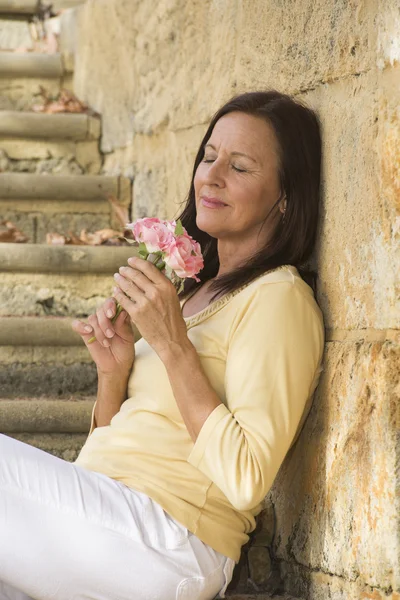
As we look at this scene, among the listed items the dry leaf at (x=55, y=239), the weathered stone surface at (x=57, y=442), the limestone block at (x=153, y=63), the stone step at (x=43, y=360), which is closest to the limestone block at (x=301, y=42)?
the limestone block at (x=153, y=63)

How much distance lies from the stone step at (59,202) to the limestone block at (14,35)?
170 cm

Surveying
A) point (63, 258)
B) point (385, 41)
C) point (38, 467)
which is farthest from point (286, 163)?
point (63, 258)

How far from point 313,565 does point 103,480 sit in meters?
0.55

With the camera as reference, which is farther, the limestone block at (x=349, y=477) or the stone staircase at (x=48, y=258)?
the stone staircase at (x=48, y=258)

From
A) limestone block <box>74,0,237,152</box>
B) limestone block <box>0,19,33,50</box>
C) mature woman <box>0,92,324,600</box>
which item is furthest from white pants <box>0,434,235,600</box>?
limestone block <box>0,19,33,50</box>

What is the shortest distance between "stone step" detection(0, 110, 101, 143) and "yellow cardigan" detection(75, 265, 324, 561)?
2786 mm

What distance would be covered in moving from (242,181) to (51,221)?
7.85ft

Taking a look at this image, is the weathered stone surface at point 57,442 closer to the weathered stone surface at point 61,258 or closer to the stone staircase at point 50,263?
the stone staircase at point 50,263

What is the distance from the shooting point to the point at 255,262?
242 centimetres

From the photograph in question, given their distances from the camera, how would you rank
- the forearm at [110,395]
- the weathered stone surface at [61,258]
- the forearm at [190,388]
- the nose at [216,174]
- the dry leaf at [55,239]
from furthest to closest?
1. the dry leaf at [55,239]
2. the weathered stone surface at [61,258]
3. the forearm at [110,395]
4. the nose at [216,174]
5. the forearm at [190,388]

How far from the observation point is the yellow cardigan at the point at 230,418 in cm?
205

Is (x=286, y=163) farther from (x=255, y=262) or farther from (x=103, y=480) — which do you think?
(x=103, y=480)

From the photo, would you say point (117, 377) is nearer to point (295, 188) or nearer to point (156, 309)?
point (156, 309)

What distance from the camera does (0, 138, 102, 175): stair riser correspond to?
4977 mm
